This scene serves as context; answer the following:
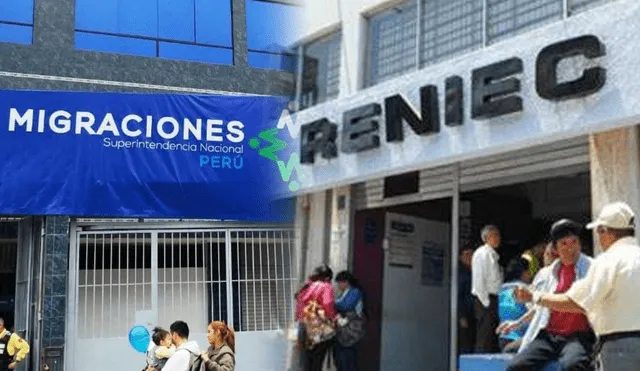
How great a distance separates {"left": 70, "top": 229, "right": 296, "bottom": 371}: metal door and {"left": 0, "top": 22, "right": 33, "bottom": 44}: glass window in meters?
4.25

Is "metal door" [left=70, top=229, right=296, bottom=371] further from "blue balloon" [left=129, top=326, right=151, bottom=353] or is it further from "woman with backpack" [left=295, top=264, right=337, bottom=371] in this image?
"woman with backpack" [left=295, top=264, right=337, bottom=371]

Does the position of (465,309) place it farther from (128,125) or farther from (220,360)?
(128,125)

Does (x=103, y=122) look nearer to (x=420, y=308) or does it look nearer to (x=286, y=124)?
(x=286, y=124)

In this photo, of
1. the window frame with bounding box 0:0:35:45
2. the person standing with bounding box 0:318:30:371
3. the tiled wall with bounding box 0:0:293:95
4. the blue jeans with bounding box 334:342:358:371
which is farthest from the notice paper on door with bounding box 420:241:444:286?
the window frame with bounding box 0:0:35:45

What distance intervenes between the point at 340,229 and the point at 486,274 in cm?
276

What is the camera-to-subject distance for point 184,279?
491 inches

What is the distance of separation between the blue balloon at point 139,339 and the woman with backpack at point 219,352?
4.42 metres

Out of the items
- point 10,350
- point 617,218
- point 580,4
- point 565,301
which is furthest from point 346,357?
point 617,218

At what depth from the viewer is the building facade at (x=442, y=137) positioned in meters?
7.50

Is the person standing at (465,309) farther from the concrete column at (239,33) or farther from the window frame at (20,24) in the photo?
the window frame at (20,24)

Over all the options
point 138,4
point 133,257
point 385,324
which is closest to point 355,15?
point 385,324

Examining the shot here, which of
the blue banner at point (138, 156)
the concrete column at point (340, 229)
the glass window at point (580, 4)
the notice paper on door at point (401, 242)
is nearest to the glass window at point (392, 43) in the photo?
the concrete column at point (340, 229)

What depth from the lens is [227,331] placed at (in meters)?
6.90

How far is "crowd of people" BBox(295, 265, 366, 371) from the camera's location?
936 centimetres
